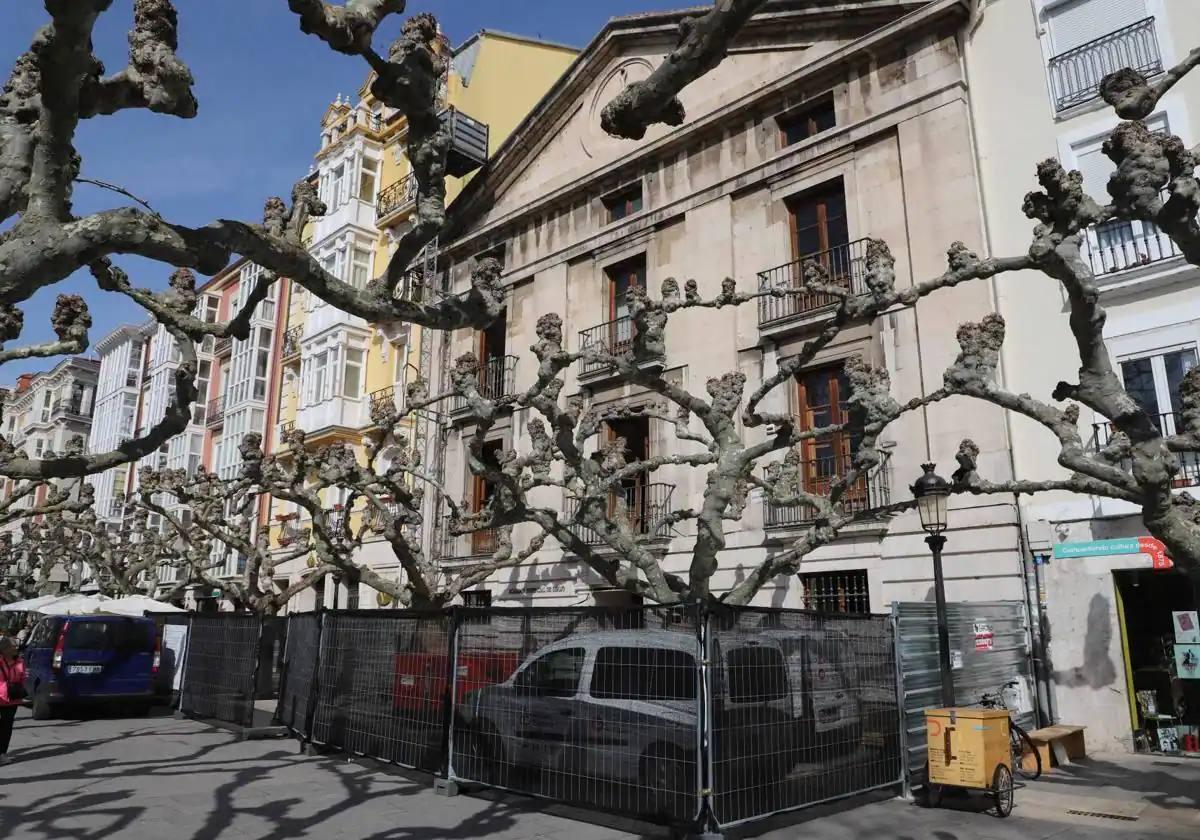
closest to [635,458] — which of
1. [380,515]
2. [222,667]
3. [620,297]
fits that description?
[620,297]

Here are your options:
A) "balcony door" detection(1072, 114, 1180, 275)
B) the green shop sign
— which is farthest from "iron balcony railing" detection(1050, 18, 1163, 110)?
the green shop sign

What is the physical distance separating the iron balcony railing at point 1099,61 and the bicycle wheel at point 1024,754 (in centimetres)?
1014

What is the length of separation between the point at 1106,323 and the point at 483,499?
49.1 ft

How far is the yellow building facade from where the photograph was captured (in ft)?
86.3

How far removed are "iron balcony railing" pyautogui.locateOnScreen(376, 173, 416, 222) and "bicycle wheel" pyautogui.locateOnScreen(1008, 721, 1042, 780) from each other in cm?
2313

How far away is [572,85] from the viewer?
22500 mm

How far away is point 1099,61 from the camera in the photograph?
1387cm

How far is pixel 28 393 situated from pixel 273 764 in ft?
216

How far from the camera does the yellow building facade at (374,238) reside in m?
26.3

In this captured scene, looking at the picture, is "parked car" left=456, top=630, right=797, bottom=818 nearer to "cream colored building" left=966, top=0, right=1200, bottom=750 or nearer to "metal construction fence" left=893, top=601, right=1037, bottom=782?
Result: "metal construction fence" left=893, top=601, right=1037, bottom=782

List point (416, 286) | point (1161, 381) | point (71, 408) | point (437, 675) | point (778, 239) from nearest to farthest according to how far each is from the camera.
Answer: point (437, 675)
point (1161, 381)
point (778, 239)
point (416, 286)
point (71, 408)

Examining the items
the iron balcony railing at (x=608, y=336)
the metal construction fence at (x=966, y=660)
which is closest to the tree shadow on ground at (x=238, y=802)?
the metal construction fence at (x=966, y=660)

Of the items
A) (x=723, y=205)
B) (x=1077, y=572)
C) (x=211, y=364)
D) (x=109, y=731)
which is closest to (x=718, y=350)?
(x=723, y=205)

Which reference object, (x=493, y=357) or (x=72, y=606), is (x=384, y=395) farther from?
(x=72, y=606)
